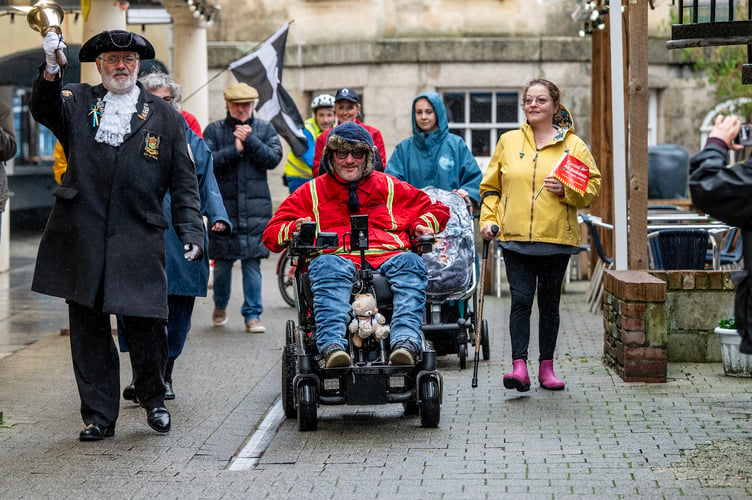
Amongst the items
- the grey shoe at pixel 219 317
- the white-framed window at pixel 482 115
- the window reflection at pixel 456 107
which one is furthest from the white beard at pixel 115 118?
the window reflection at pixel 456 107

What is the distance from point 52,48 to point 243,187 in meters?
4.90

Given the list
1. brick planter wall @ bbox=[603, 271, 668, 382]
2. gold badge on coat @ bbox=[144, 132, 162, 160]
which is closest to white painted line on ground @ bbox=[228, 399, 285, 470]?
gold badge on coat @ bbox=[144, 132, 162, 160]

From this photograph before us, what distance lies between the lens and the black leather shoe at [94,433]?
664cm

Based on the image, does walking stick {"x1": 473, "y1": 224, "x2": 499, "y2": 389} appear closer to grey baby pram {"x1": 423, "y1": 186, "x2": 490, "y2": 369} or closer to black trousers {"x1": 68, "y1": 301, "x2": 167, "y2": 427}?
grey baby pram {"x1": 423, "y1": 186, "x2": 490, "y2": 369}

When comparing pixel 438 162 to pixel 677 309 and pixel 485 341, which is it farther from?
pixel 677 309

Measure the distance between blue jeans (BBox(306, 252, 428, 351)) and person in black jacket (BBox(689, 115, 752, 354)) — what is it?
2042mm

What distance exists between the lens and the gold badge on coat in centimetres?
669

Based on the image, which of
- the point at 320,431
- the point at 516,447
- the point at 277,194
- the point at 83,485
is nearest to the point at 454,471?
the point at 516,447

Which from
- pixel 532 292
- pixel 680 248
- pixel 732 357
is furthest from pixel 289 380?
pixel 680 248

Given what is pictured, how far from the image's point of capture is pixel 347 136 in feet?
23.7

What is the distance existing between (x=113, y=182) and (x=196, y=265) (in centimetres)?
Result: 122

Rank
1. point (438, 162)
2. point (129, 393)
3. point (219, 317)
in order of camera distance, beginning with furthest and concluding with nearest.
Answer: point (219, 317), point (438, 162), point (129, 393)

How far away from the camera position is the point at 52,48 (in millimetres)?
6203

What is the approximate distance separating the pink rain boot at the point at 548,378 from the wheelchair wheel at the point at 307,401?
5.87 ft
